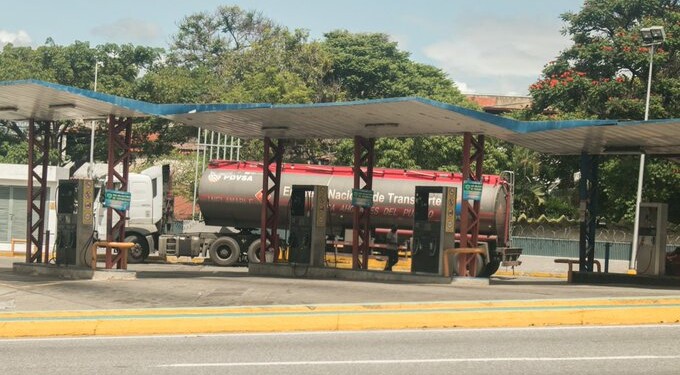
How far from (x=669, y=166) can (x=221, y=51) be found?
47223 millimetres

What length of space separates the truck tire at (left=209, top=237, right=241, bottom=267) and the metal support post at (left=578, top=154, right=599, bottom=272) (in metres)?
11.8

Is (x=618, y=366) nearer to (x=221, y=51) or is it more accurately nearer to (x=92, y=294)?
(x=92, y=294)

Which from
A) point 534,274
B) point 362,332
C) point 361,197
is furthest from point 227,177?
point 362,332

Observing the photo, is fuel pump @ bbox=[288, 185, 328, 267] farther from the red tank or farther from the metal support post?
the metal support post

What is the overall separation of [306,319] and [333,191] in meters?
19.2

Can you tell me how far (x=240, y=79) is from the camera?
64812 millimetres

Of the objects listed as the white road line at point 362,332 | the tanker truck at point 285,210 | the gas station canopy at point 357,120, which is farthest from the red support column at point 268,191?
the white road line at point 362,332

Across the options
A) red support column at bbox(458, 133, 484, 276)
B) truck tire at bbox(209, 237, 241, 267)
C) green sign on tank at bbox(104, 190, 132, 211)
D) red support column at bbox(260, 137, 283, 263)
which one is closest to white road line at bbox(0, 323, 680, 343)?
red support column at bbox(458, 133, 484, 276)

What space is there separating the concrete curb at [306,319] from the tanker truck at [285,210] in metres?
17.0

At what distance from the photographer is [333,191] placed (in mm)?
33031

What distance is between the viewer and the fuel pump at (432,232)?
22.9 m

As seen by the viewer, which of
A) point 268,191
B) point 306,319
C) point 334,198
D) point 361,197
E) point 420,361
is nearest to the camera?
point 420,361

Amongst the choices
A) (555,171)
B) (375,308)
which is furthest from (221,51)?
(375,308)

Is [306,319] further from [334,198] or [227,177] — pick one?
[227,177]
